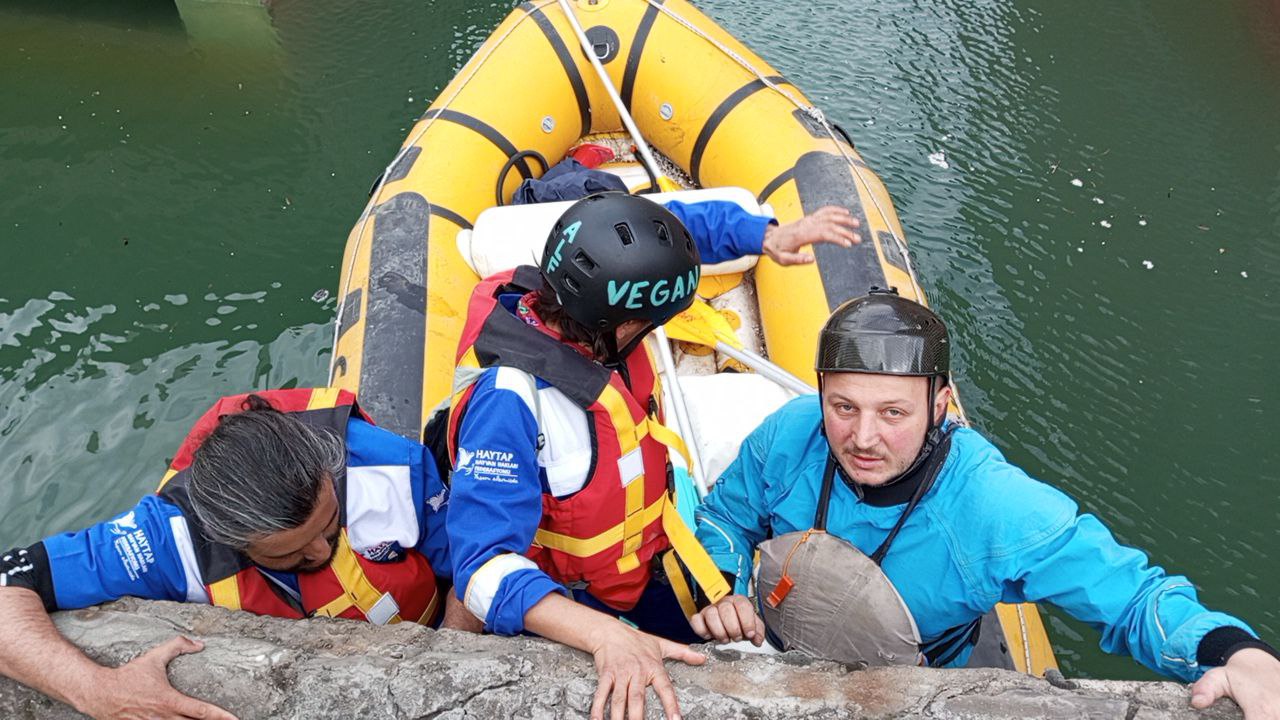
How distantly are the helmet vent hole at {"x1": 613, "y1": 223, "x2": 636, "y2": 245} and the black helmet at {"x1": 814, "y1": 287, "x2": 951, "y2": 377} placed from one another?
0.53 meters

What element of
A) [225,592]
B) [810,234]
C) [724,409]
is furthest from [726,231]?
[225,592]

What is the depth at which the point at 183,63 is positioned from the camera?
26.2 feet

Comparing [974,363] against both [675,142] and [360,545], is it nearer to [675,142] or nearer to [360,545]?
[675,142]

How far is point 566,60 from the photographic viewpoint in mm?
5223

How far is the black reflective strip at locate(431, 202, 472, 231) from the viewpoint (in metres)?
4.42

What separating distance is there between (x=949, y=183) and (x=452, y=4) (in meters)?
5.36

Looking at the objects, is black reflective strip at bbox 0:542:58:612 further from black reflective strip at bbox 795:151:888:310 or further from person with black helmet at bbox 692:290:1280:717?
black reflective strip at bbox 795:151:888:310

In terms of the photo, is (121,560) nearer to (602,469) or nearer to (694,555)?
(602,469)

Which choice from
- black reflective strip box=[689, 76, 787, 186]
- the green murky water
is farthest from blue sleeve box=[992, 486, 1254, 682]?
black reflective strip box=[689, 76, 787, 186]

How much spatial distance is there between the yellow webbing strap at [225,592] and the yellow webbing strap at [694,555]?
1.07 metres

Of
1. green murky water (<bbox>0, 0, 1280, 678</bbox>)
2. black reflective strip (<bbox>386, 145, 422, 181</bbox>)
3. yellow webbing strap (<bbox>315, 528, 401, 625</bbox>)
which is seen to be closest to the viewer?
yellow webbing strap (<bbox>315, 528, 401, 625</bbox>)

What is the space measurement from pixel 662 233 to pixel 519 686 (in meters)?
1.12

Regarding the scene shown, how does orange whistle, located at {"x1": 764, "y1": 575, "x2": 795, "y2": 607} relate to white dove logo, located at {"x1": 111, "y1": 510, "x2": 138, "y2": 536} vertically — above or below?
below

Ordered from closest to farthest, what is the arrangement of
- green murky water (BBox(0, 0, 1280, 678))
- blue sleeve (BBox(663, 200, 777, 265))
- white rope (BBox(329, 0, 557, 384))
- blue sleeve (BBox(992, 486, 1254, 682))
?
1. blue sleeve (BBox(992, 486, 1254, 682))
2. blue sleeve (BBox(663, 200, 777, 265))
3. white rope (BBox(329, 0, 557, 384))
4. green murky water (BBox(0, 0, 1280, 678))
